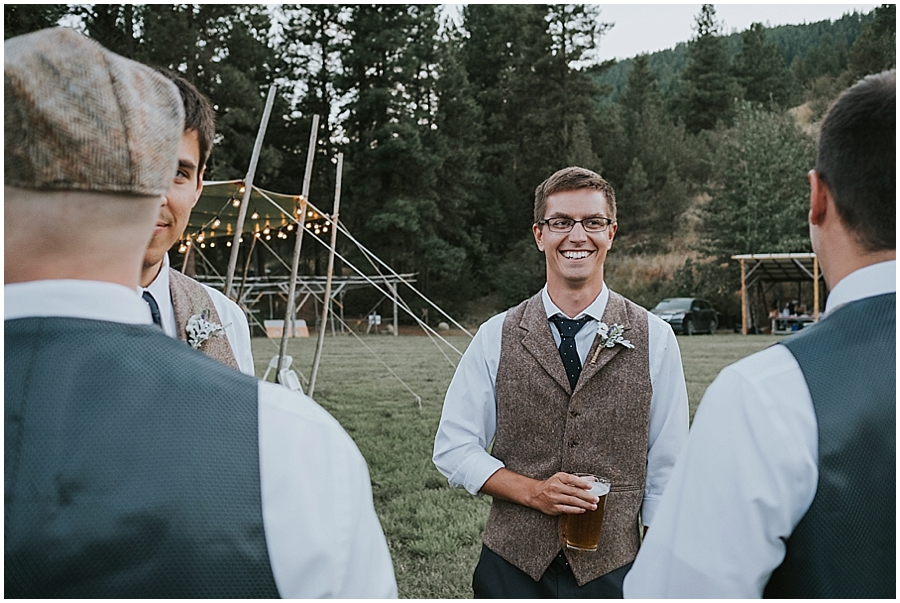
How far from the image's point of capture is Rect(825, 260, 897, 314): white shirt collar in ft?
4.17

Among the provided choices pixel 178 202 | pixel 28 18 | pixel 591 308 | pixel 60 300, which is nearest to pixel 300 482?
pixel 60 300

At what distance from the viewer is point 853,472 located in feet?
3.89

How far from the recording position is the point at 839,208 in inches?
51.3

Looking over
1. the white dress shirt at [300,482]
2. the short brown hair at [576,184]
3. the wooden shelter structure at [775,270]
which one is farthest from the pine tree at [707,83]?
the white dress shirt at [300,482]

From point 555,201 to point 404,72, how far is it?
29.5 m

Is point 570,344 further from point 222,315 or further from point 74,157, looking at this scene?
point 74,157

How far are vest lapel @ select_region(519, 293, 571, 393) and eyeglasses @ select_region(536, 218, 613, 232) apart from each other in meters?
0.26

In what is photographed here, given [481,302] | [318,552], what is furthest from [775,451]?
[481,302]

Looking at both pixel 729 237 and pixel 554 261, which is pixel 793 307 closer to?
pixel 729 237

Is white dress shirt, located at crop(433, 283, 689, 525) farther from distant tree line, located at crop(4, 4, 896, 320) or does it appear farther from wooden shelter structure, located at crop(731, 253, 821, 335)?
distant tree line, located at crop(4, 4, 896, 320)

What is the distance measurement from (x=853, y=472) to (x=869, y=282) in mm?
315

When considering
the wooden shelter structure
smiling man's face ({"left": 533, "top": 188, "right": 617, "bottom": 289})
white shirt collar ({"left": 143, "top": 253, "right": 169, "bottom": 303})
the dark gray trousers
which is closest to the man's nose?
smiling man's face ({"left": 533, "top": 188, "right": 617, "bottom": 289})

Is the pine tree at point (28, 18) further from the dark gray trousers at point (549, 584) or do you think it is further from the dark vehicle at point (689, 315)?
the dark gray trousers at point (549, 584)

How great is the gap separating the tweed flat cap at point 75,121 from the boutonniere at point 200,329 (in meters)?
1.36
